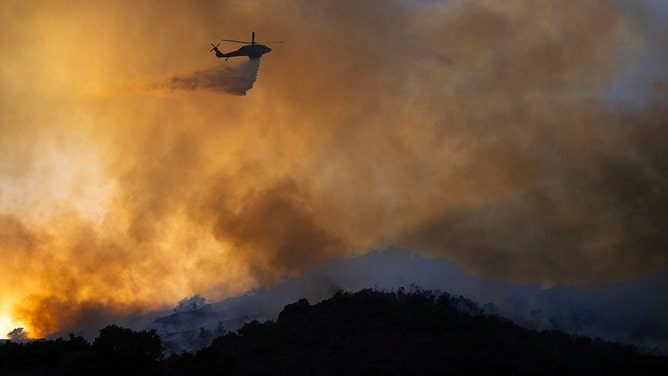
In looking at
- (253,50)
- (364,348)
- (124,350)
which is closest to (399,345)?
(364,348)

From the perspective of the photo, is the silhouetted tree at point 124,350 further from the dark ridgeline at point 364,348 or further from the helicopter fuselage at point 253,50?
the helicopter fuselage at point 253,50

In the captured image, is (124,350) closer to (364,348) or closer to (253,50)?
(364,348)

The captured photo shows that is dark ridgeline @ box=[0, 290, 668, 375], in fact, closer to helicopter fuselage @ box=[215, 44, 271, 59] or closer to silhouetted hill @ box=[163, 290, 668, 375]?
silhouetted hill @ box=[163, 290, 668, 375]

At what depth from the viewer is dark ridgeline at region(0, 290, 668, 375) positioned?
125 metres

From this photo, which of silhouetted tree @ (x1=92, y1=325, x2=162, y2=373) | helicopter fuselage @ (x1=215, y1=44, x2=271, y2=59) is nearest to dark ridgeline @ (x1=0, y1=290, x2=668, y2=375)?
silhouetted tree @ (x1=92, y1=325, x2=162, y2=373)

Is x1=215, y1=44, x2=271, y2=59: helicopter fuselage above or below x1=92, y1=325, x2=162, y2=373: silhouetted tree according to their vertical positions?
above

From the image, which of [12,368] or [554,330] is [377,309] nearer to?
[554,330]

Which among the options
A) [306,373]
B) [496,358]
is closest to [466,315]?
[496,358]

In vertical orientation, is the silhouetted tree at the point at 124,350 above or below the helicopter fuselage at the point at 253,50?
below

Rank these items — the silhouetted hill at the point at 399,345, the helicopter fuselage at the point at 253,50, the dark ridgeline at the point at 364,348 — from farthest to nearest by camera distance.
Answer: the helicopter fuselage at the point at 253,50, the silhouetted hill at the point at 399,345, the dark ridgeline at the point at 364,348

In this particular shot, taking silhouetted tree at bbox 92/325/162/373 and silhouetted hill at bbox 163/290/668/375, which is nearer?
silhouetted tree at bbox 92/325/162/373

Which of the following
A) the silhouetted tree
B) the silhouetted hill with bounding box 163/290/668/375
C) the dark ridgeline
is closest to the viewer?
the silhouetted tree

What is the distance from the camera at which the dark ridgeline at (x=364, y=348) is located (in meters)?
125

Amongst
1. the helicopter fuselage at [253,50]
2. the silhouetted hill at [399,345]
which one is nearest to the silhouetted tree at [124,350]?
the silhouetted hill at [399,345]
